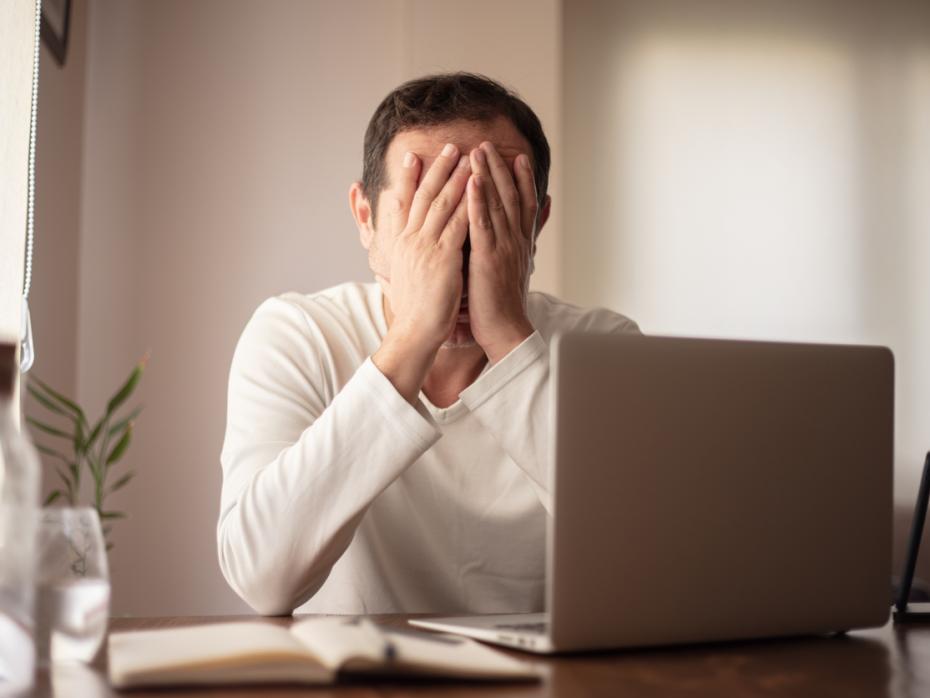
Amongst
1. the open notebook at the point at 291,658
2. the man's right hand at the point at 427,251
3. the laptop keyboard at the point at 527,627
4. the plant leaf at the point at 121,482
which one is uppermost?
the man's right hand at the point at 427,251

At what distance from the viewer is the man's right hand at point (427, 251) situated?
4.06ft

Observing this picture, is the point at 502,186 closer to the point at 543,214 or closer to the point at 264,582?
the point at 543,214

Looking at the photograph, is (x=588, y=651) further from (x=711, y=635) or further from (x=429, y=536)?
(x=429, y=536)

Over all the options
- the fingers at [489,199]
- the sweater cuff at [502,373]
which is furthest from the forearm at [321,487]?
the fingers at [489,199]

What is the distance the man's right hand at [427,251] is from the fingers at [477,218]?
0.01 meters

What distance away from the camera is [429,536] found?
1.39 metres

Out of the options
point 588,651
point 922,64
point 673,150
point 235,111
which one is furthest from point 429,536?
point 922,64

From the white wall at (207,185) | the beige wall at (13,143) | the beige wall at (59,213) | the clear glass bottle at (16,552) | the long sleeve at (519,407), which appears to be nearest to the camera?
the clear glass bottle at (16,552)

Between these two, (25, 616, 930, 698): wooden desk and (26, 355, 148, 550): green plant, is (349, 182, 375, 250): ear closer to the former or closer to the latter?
(25, 616, 930, 698): wooden desk

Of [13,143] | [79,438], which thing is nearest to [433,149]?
[13,143]

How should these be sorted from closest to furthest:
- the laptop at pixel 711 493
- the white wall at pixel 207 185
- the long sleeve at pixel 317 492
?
the laptop at pixel 711 493
the long sleeve at pixel 317 492
the white wall at pixel 207 185

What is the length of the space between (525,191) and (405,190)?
6.8 inches

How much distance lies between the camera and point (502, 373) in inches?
49.3

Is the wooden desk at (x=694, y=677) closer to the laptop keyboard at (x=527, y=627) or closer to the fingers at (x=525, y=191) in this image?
the laptop keyboard at (x=527, y=627)
